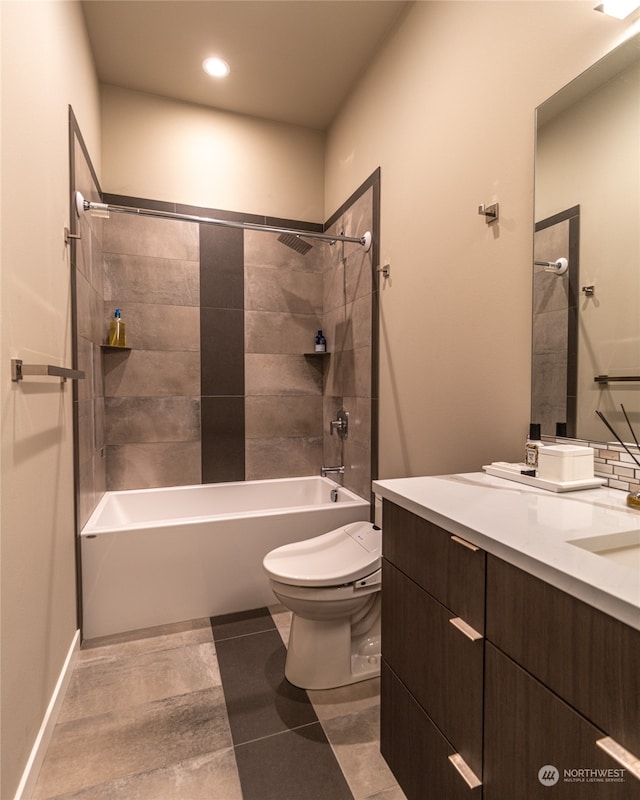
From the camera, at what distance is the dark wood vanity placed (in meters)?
0.60

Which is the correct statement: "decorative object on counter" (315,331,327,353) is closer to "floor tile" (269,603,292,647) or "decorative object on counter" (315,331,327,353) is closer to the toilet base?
"floor tile" (269,603,292,647)

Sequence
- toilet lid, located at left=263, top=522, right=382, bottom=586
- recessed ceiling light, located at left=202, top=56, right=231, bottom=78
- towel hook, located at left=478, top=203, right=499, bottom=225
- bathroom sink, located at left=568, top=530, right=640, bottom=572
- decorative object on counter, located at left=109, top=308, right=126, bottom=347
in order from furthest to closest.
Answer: decorative object on counter, located at left=109, top=308, right=126, bottom=347, recessed ceiling light, located at left=202, top=56, right=231, bottom=78, toilet lid, located at left=263, top=522, right=382, bottom=586, towel hook, located at left=478, top=203, right=499, bottom=225, bathroom sink, located at left=568, top=530, right=640, bottom=572

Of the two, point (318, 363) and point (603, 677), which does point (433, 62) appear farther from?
point (603, 677)

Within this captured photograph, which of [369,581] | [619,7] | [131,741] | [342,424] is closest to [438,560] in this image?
[369,581]

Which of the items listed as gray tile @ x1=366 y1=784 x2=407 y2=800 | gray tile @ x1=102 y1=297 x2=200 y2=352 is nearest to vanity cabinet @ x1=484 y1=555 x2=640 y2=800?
gray tile @ x1=366 y1=784 x2=407 y2=800

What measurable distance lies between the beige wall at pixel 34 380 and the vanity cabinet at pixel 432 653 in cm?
102

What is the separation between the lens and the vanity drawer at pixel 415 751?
95 centimetres

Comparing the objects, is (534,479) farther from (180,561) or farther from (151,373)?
(151,373)

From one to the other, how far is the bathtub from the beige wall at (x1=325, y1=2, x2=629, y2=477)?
64cm

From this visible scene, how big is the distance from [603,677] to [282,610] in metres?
1.94

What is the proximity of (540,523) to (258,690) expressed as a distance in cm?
139

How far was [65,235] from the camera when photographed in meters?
1.77

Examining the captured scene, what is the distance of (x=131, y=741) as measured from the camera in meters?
1.43

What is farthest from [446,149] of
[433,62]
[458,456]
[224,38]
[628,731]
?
[628,731]
